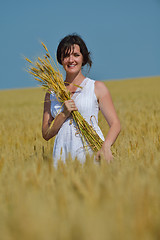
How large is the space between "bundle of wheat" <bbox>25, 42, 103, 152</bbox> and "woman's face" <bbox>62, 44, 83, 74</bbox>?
0.10 meters

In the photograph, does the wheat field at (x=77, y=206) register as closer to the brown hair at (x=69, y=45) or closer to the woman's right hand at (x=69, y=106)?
the woman's right hand at (x=69, y=106)

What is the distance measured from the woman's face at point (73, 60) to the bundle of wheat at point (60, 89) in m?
0.10

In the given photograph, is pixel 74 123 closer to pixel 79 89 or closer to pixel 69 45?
pixel 79 89

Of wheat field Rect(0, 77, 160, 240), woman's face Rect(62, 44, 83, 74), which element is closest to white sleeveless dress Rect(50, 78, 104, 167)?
woman's face Rect(62, 44, 83, 74)

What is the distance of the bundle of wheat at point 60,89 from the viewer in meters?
2.37

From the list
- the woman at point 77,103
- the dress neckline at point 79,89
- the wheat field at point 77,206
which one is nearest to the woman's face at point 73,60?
the woman at point 77,103

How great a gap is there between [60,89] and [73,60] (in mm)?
241

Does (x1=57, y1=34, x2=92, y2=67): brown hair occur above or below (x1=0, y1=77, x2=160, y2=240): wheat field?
above

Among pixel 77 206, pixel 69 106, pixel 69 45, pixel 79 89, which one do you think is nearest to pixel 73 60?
pixel 69 45

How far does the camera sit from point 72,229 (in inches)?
33.1

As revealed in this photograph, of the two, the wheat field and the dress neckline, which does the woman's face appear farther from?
the wheat field

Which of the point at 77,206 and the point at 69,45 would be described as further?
the point at 69,45

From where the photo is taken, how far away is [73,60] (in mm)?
2377

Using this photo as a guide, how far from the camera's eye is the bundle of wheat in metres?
2.37
